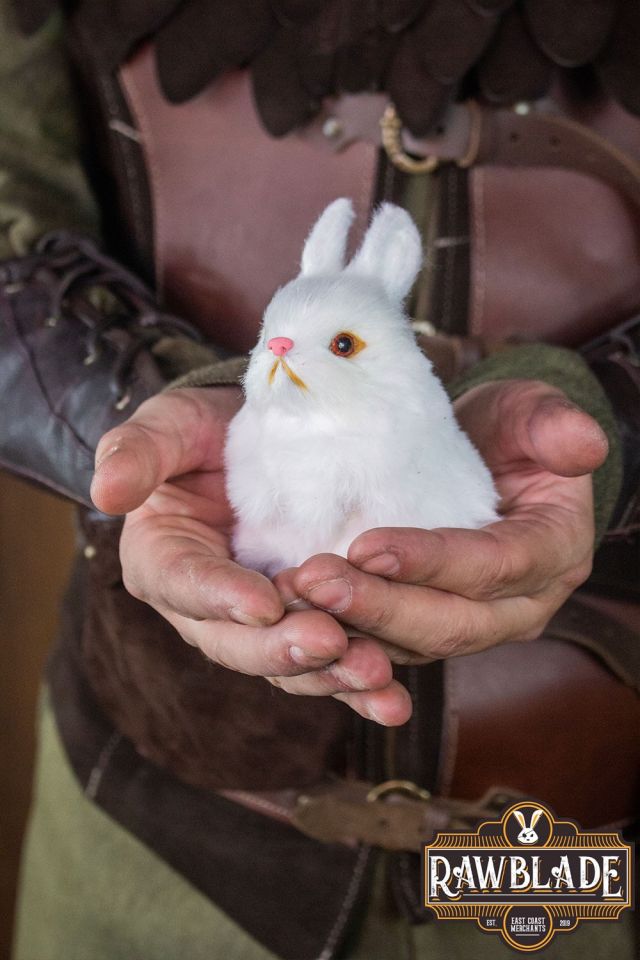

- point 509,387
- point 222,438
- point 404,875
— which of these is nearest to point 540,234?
point 509,387

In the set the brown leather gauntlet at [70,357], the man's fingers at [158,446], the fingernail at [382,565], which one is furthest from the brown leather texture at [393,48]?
the fingernail at [382,565]

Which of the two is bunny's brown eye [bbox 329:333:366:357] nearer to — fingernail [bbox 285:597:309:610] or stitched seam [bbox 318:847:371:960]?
fingernail [bbox 285:597:309:610]

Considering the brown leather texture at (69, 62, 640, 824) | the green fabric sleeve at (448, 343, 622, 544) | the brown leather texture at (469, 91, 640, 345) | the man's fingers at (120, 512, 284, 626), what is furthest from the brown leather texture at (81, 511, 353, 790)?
the brown leather texture at (469, 91, 640, 345)

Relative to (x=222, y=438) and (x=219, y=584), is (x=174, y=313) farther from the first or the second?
(x=219, y=584)

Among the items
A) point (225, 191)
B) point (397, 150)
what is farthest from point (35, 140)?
point (397, 150)

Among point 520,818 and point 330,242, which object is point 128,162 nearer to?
point 330,242

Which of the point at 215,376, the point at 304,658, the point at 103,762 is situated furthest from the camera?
the point at 103,762
